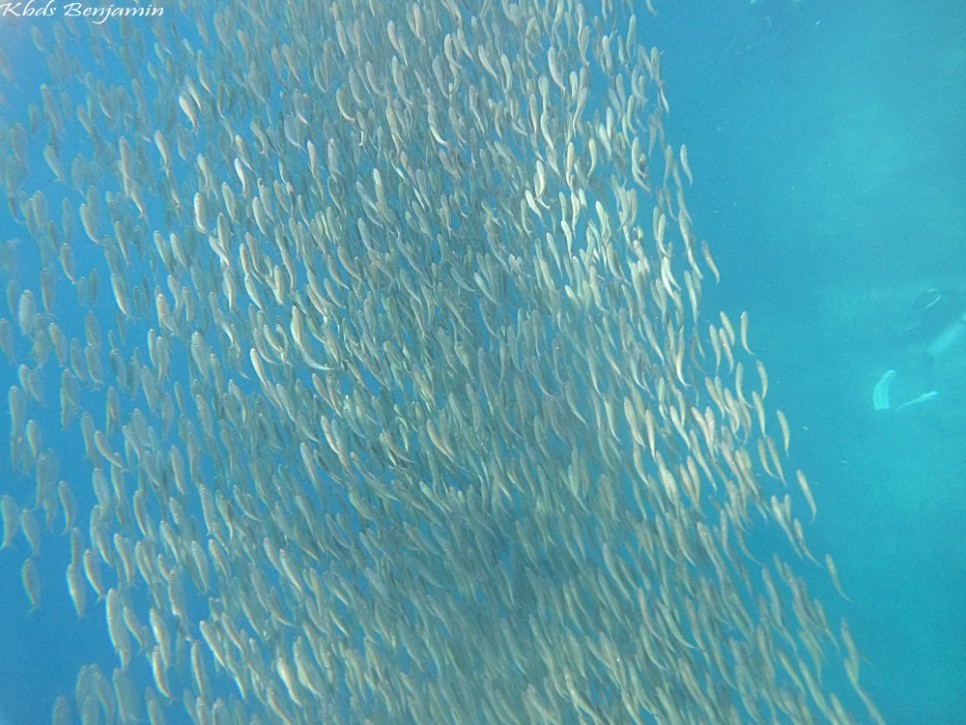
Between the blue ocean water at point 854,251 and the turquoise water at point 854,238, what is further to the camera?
the turquoise water at point 854,238

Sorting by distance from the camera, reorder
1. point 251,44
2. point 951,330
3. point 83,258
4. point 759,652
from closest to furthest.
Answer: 1. point 759,652
2. point 251,44
3. point 83,258
4. point 951,330

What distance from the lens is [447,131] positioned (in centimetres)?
351

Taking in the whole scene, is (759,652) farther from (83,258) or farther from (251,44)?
(83,258)

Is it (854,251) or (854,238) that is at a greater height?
(854,238)

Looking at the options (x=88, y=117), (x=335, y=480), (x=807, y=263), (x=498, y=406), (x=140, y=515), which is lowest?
(x=140, y=515)

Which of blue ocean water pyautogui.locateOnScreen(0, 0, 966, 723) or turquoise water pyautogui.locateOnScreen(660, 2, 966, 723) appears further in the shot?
turquoise water pyautogui.locateOnScreen(660, 2, 966, 723)

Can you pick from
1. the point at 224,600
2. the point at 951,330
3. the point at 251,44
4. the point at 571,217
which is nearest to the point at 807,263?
the point at 951,330

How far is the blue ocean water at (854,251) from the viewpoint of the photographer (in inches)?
303

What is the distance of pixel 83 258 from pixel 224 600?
5.21 metres

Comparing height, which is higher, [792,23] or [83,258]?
[792,23]

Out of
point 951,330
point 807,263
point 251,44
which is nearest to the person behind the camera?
point 251,44

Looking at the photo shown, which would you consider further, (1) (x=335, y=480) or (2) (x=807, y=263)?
(2) (x=807, y=263)

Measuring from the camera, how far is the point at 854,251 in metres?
8.81

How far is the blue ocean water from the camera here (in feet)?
25.3
